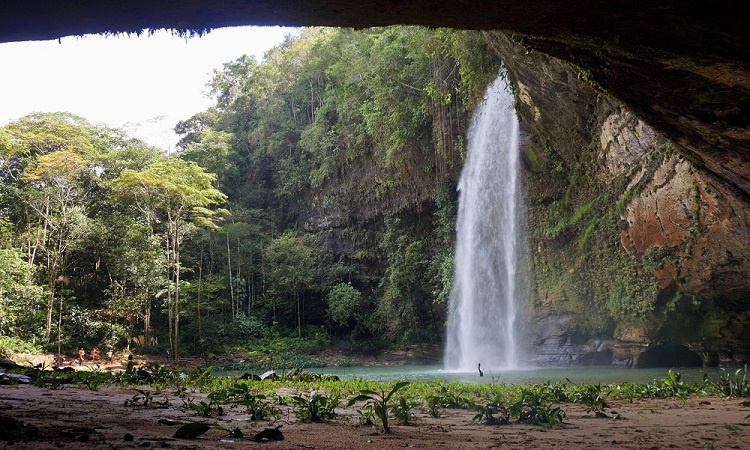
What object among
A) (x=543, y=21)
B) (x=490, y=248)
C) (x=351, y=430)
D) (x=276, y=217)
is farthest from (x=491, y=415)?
(x=276, y=217)

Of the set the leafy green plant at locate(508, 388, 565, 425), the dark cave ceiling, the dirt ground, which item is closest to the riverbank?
the dirt ground

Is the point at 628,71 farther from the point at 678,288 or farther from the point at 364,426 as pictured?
the point at 678,288

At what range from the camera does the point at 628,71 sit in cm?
472

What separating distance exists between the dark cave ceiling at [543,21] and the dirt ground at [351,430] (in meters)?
2.23

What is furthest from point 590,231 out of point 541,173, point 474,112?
point 474,112

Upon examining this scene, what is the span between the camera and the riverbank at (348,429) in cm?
280

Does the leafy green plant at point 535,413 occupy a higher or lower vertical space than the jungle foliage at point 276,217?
lower

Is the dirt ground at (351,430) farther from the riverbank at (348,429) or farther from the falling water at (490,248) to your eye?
the falling water at (490,248)

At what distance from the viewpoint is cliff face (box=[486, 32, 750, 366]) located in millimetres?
12922

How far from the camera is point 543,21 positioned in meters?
3.53

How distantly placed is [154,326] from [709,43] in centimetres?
2561

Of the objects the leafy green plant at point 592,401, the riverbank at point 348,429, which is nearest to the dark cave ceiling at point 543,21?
the riverbank at point 348,429

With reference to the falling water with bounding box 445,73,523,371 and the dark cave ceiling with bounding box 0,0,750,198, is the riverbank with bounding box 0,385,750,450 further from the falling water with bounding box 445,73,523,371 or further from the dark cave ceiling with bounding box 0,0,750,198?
the falling water with bounding box 445,73,523,371

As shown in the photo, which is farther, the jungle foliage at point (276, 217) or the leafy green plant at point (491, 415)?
the jungle foliage at point (276, 217)
